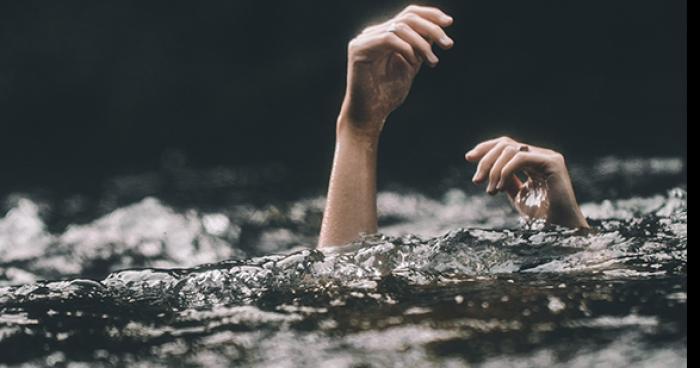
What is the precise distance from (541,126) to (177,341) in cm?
266

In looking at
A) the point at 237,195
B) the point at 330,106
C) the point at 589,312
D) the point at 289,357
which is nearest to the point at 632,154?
the point at 330,106

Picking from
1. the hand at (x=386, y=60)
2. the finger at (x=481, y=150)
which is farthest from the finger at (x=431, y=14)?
the finger at (x=481, y=150)

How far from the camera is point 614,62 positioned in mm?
3943

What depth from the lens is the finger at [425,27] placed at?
5.72 ft

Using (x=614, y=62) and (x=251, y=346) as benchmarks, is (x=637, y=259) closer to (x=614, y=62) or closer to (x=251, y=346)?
(x=251, y=346)

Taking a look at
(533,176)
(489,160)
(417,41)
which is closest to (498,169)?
(489,160)

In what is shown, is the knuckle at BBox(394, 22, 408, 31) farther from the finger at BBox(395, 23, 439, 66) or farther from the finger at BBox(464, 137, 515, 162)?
the finger at BBox(464, 137, 515, 162)

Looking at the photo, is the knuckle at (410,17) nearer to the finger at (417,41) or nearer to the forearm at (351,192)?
the finger at (417,41)

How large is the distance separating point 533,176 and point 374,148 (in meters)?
0.30

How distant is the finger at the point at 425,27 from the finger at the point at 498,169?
0.20 metres

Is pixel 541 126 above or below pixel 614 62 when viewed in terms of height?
below

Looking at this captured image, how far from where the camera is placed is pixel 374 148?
77.5 inches

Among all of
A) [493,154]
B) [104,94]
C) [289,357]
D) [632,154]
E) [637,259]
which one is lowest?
[289,357]

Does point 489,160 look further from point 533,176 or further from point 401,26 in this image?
point 401,26
